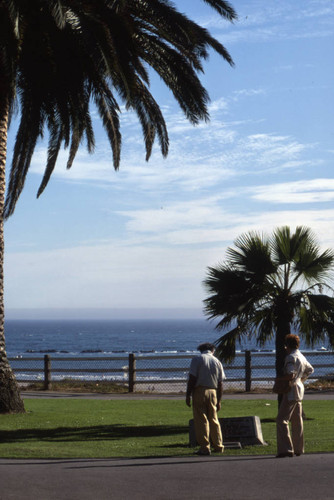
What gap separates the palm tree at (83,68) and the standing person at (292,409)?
6087mm

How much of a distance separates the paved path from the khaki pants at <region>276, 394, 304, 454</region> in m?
0.18

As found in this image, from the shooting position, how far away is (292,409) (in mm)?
10508

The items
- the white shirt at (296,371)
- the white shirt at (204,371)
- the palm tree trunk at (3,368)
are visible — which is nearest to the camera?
the white shirt at (296,371)

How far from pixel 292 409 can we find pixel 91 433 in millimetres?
5182

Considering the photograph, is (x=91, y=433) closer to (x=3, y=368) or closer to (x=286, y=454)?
(x=3, y=368)

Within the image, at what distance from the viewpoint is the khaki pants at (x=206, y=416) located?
36.1ft

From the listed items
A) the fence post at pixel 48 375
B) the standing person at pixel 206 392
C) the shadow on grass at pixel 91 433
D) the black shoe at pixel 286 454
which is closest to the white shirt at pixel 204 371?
the standing person at pixel 206 392

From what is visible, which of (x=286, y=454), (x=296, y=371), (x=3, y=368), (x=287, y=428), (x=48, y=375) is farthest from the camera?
(x=48, y=375)

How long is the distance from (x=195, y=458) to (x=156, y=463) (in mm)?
681

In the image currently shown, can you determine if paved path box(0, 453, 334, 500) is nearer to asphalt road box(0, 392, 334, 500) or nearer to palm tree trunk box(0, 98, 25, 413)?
asphalt road box(0, 392, 334, 500)

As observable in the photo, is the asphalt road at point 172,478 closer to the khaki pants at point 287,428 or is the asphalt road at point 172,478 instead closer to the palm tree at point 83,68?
the khaki pants at point 287,428

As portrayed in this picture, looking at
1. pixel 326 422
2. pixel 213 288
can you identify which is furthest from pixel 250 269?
pixel 326 422

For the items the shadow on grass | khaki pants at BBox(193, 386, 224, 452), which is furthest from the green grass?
khaki pants at BBox(193, 386, 224, 452)

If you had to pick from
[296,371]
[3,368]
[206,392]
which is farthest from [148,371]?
[296,371]
